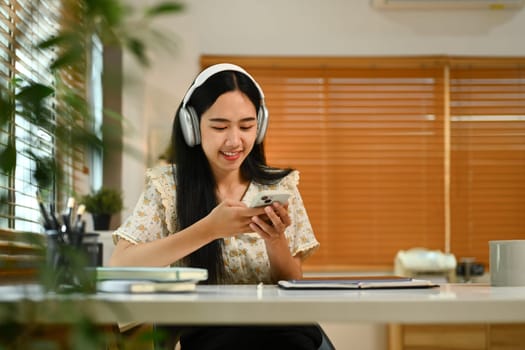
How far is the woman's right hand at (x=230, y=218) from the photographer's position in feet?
5.64

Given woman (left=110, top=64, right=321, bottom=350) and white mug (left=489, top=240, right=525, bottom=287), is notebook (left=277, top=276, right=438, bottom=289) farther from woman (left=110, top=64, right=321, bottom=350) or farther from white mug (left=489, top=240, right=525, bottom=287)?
woman (left=110, top=64, right=321, bottom=350)

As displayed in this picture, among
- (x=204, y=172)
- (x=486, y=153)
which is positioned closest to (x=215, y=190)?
(x=204, y=172)

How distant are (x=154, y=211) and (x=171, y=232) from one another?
2.8 inches

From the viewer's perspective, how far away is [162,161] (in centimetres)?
400

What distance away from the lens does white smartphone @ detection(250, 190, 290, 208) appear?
165 centimetres

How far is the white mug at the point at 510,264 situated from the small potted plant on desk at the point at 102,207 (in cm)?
239

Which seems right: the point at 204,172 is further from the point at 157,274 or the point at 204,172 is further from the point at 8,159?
the point at 8,159

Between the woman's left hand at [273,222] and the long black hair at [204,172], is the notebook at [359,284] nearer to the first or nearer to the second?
the woman's left hand at [273,222]

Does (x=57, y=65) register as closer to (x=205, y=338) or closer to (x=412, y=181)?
(x=205, y=338)

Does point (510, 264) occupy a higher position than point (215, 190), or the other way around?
point (215, 190)

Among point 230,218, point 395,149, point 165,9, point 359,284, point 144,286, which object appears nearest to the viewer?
point 165,9

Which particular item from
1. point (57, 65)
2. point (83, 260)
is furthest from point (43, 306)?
point (57, 65)

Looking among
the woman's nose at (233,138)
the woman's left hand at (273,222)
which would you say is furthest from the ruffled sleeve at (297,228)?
the woman's left hand at (273,222)

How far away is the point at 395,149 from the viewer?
192 inches
